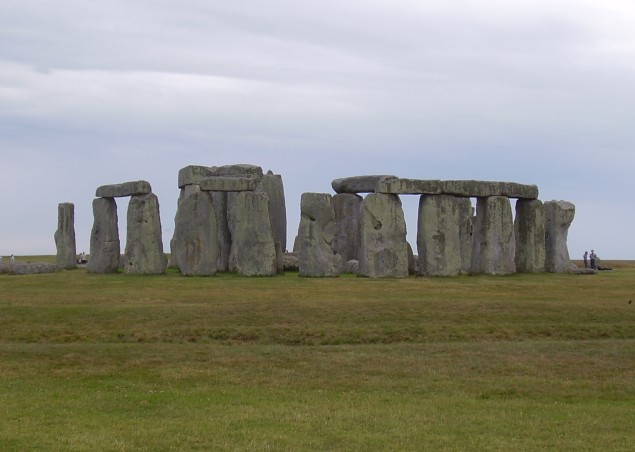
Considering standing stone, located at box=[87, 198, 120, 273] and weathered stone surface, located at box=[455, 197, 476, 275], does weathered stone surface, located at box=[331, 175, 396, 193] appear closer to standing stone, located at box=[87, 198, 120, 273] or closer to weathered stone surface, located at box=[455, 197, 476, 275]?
weathered stone surface, located at box=[455, 197, 476, 275]

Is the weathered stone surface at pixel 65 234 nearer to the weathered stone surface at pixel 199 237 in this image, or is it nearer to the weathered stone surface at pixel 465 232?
the weathered stone surface at pixel 199 237

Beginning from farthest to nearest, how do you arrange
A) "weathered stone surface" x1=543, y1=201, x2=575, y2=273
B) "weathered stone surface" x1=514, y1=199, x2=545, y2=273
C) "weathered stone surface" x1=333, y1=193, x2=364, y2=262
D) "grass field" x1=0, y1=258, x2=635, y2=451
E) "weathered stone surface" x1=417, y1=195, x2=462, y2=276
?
"weathered stone surface" x1=333, y1=193, x2=364, y2=262 < "weathered stone surface" x1=543, y1=201, x2=575, y2=273 < "weathered stone surface" x1=514, y1=199, x2=545, y2=273 < "weathered stone surface" x1=417, y1=195, x2=462, y2=276 < "grass field" x1=0, y1=258, x2=635, y2=451

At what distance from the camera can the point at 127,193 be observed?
1348 inches

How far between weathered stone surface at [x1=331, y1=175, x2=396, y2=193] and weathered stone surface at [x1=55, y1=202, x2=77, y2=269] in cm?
1148

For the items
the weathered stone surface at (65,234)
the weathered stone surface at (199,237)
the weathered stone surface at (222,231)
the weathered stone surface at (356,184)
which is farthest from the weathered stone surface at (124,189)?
the weathered stone surface at (356,184)

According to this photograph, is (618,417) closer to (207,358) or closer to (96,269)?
(207,358)

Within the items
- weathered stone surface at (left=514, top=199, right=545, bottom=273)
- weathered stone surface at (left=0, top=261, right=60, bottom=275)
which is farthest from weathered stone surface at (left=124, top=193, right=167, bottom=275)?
weathered stone surface at (left=514, top=199, right=545, bottom=273)

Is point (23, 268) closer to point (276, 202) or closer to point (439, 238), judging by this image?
point (276, 202)

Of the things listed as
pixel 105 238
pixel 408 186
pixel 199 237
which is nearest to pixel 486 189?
pixel 408 186

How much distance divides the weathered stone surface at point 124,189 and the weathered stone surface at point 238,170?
3606mm

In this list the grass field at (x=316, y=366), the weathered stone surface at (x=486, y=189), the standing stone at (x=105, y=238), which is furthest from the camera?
the standing stone at (x=105, y=238)

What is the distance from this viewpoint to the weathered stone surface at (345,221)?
3738cm

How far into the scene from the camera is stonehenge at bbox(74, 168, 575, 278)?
32.1 m

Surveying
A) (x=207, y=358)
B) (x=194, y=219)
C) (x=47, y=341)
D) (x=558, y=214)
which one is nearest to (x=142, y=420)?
(x=207, y=358)
